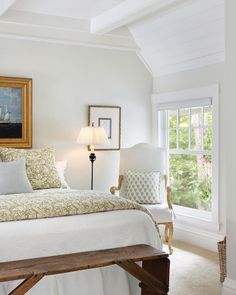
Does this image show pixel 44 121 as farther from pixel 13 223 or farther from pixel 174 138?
pixel 13 223

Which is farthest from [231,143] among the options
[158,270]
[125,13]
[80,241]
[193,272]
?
[125,13]

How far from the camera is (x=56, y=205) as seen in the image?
130 inches

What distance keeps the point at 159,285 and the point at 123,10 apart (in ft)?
9.30

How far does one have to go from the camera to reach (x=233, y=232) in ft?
11.1

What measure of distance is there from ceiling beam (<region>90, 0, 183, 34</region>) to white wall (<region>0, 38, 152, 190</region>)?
448 millimetres

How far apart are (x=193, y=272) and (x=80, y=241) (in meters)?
1.52

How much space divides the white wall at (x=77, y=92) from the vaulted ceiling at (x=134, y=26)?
0.16 meters

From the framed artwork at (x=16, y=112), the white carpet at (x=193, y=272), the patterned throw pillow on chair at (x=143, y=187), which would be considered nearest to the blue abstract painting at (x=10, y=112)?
the framed artwork at (x=16, y=112)

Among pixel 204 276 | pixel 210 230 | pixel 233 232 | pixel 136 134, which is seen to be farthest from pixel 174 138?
pixel 233 232

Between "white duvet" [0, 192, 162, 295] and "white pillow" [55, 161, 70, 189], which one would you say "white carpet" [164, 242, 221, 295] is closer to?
"white duvet" [0, 192, 162, 295]

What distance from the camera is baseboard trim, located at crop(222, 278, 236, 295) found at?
338 centimetres

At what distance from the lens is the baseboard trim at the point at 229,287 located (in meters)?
3.38

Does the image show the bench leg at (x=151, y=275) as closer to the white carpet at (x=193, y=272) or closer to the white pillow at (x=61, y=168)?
the white carpet at (x=193, y=272)

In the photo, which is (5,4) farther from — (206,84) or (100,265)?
(100,265)
